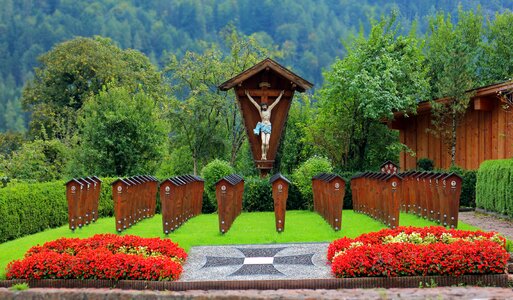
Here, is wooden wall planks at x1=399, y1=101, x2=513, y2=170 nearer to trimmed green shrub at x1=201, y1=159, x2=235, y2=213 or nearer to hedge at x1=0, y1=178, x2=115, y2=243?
trimmed green shrub at x1=201, y1=159, x2=235, y2=213

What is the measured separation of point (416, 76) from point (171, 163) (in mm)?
16784

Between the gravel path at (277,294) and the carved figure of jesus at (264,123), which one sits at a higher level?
the carved figure of jesus at (264,123)

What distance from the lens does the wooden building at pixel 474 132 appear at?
20.2m

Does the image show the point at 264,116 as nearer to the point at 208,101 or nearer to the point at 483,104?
the point at 483,104

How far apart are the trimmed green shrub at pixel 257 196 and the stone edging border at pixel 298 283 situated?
11614mm

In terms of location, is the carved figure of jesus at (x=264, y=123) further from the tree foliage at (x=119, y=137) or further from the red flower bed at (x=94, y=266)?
the red flower bed at (x=94, y=266)

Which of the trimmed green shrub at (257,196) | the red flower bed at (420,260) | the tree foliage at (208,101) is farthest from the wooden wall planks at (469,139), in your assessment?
the red flower bed at (420,260)

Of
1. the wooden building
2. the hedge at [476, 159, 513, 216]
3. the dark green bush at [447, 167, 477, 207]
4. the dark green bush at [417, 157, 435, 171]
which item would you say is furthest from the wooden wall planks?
the hedge at [476, 159, 513, 216]

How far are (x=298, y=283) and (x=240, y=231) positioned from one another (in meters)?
5.60

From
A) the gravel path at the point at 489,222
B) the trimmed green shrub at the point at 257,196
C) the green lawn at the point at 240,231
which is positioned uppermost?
the trimmed green shrub at the point at 257,196

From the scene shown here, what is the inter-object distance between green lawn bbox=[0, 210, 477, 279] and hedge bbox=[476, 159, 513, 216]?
7.73 feet

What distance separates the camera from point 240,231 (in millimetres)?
14477

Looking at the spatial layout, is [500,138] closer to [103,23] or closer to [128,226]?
[128,226]

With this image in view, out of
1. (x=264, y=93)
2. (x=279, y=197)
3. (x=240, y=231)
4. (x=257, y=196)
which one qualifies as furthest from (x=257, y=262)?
(x=264, y=93)
